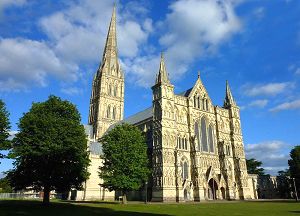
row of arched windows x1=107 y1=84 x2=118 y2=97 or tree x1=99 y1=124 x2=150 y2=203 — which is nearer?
tree x1=99 y1=124 x2=150 y2=203

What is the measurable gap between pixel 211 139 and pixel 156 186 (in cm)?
1986

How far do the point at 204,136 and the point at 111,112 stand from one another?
45.5 m

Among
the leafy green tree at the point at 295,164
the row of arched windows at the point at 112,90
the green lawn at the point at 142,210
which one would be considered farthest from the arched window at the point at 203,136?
the row of arched windows at the point at 112,90

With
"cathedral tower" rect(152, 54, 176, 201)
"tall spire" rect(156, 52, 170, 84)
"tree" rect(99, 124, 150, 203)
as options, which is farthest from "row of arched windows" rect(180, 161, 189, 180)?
"tall spire" rect(156, 52, 170, 84)

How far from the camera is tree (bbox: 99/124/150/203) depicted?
4631 centimetres

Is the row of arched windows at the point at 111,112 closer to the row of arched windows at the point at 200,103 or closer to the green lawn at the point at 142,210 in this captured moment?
the row of arched windows at the point at 200,103

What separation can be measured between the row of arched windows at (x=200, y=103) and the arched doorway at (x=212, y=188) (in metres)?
17.1

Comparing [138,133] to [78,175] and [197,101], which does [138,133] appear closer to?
[78,175]

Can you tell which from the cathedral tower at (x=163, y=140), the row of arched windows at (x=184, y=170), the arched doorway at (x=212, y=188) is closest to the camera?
the cathedral tower at (x=163, y=140)

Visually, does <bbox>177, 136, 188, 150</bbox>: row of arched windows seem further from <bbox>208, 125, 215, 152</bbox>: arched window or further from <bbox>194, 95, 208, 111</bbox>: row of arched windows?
<bbox>194, 95, 208, 111</bbox>: row of arched windows

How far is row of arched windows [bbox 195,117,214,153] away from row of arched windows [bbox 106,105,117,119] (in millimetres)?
44050

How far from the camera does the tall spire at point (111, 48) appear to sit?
109188mm

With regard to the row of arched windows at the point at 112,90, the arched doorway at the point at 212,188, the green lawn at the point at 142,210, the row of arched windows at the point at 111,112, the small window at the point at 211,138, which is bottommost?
the green lawn at the point at 142,210

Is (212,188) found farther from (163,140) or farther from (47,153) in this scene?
(47,153)
